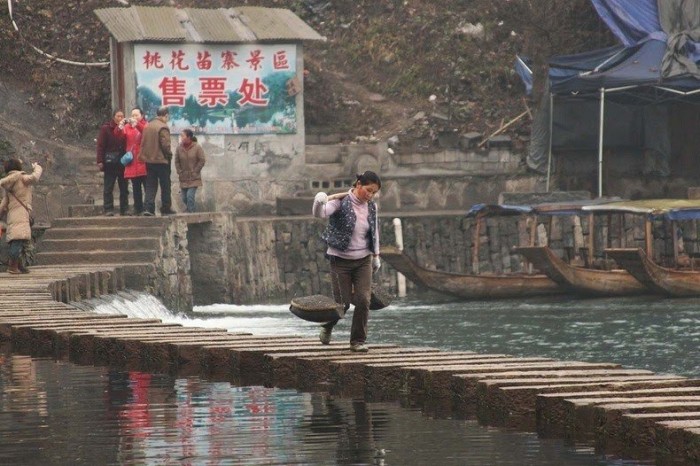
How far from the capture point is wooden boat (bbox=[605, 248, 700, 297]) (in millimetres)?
34509

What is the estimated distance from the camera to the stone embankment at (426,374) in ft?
43.8

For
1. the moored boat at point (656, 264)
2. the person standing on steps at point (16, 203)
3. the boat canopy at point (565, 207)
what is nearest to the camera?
the person standing on steps at point (16, 203)

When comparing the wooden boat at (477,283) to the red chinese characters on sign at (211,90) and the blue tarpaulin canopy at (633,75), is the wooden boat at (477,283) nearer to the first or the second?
the blue tarpaulin canopy at (633,75)

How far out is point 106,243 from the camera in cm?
2967

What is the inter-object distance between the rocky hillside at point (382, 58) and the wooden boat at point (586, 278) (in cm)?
552

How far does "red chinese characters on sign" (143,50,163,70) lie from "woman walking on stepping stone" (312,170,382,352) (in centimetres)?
1844

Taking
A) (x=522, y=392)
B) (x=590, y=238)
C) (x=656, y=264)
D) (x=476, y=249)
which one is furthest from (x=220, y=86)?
(x=522, y=392)

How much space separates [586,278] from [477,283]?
1870 millimetres

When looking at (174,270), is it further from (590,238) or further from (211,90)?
(590,238)

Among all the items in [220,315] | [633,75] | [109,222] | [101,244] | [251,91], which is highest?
[633,75]

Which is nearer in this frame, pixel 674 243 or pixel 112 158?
pixel 112 158

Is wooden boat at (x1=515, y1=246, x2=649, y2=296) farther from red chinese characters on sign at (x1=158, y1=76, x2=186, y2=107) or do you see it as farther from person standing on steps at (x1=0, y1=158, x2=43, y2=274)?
person standing on steps at (x1=0, y1=158, x2=43, y2=274)

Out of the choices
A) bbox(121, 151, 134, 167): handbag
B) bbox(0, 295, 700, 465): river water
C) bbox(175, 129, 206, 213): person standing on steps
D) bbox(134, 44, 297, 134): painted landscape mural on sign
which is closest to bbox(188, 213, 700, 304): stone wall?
bbox(175, 129, 206, 213): person standing on steps

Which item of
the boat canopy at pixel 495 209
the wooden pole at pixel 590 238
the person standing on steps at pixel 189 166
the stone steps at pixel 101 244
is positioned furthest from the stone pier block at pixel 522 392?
the wooden pole at pixel 590 238
